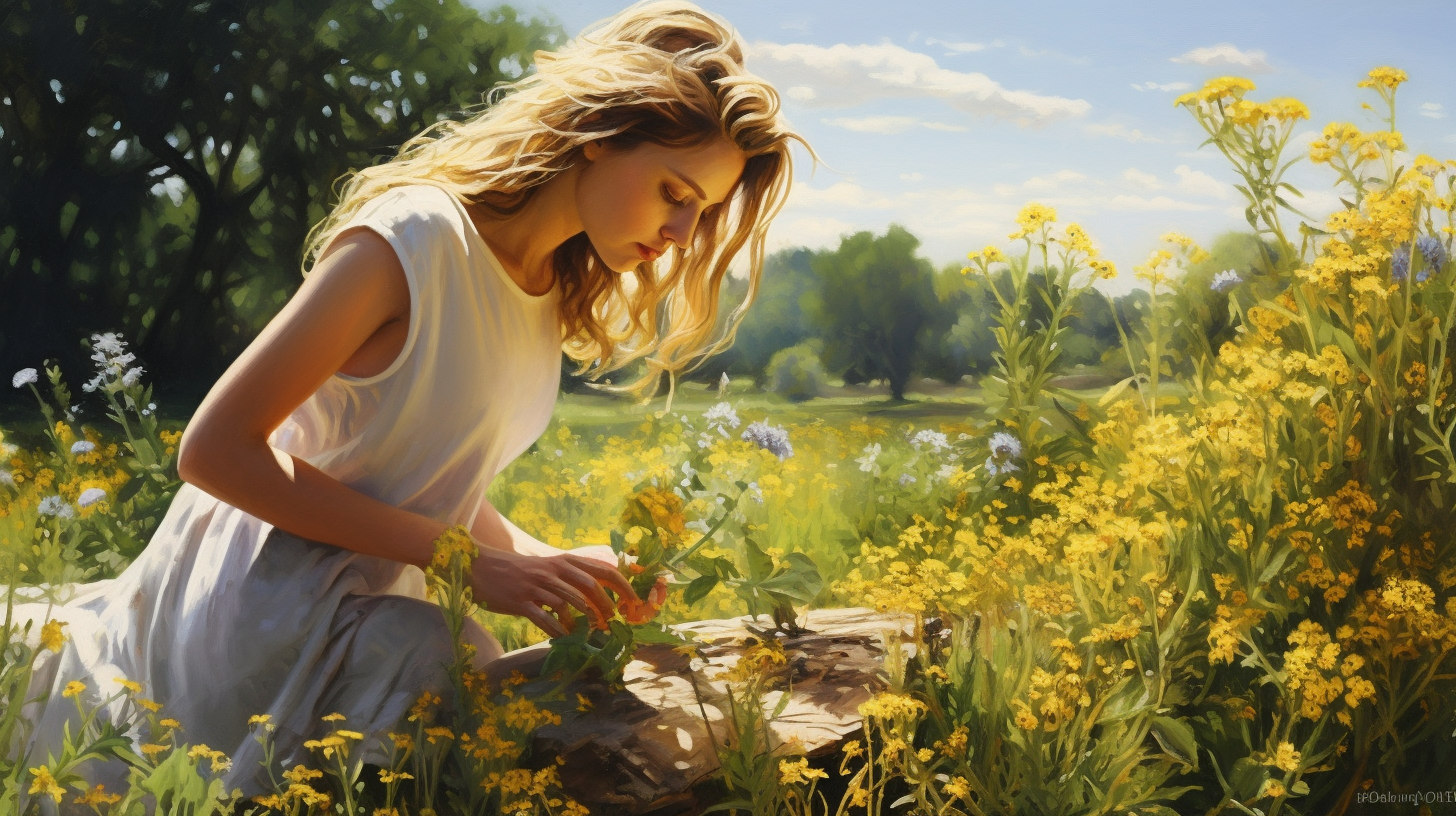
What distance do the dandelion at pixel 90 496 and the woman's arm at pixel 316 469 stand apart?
5.28ft

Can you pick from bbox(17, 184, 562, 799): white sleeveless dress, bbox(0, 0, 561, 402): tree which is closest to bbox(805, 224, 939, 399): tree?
bbox(0, 0, 561, 402): tree

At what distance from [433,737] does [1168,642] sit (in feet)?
4.20

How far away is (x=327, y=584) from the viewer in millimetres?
1922

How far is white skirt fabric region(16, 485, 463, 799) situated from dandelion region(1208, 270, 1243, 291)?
7.15 ft

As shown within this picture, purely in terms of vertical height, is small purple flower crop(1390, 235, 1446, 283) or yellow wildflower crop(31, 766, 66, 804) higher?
small purple flower crop(1390, 235, 1446, 283)

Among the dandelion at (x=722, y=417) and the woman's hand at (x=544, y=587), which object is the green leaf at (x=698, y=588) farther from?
the dandelion at (x=722, y=417)

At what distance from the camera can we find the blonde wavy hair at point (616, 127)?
6.97 ft

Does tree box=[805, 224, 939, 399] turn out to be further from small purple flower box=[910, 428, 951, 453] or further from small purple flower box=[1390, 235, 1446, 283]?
small purple flower box=[1390, 235, 1446, 283]

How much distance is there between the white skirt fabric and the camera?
1.88 meters

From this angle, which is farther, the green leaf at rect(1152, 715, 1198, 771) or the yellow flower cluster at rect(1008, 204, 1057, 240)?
the yellow flower cluster at rect(1008, 204, 1057, 240)

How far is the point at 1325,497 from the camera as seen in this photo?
209 cm

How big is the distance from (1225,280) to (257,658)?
251 cm

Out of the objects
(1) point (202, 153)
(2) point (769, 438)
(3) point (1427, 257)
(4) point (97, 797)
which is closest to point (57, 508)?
(4) point (97, 797)

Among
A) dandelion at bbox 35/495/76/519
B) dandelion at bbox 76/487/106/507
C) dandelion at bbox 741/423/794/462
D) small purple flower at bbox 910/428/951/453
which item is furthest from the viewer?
small purple flower at bbox 910/428/951/453
